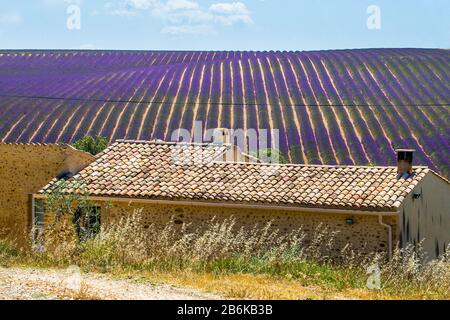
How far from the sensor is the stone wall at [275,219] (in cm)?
1755

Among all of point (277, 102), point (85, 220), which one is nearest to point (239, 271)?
point (85, 220)

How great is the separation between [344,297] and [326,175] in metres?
8.28

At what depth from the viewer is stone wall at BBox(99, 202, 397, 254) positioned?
17547 mm

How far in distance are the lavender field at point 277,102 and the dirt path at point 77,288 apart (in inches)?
1073

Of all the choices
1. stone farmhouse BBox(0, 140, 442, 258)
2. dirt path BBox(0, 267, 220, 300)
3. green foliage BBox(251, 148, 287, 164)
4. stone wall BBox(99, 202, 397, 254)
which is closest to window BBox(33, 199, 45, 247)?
stone farmhouse BBox(0, 140, 442, 258)

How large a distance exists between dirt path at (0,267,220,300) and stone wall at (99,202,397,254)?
6.14 m

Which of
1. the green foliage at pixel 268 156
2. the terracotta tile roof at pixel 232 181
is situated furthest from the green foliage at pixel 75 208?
the green foliage at pixel 268 156

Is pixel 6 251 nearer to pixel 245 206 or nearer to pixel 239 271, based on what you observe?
pixel 239 271

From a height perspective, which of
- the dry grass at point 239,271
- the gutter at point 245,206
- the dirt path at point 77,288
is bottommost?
the dry grass at point 239,271

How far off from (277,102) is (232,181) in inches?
1246

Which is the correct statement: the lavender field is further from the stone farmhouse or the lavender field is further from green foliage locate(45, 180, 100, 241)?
green foliage locate(45, 180, 100, 241)

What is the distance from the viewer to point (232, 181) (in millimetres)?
19578

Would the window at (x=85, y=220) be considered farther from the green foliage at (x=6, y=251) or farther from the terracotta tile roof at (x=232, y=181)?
the green foliage at (x=6, y=251)

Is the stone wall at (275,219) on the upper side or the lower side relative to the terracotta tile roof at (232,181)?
lower
